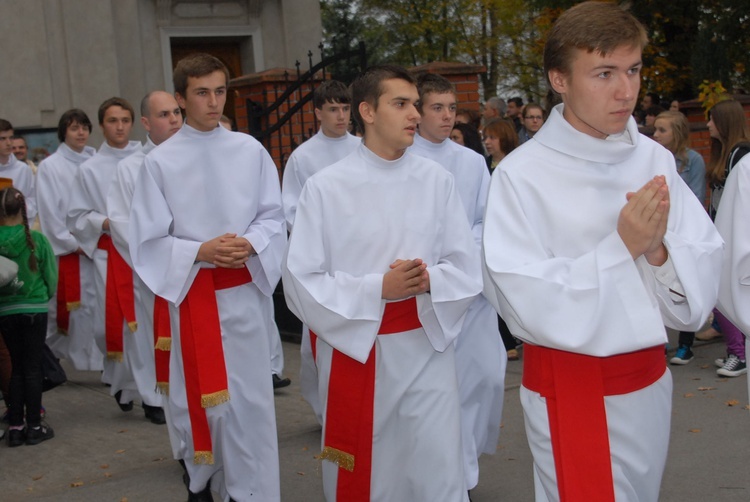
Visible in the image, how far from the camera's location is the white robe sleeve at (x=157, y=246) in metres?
5.14

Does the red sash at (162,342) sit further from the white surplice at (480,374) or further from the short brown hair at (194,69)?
the white surplice at (480,374)

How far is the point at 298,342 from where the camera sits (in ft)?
32.8

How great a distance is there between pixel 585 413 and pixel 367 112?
1948mm

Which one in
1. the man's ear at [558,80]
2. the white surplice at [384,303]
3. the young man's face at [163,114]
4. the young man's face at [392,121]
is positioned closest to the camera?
the man's ear at [558,80]

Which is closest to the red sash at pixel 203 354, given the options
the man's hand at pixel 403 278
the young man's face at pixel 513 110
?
the man's hand at pixel 403 278

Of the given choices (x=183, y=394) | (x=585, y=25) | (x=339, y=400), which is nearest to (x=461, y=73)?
(x=183, y=394)

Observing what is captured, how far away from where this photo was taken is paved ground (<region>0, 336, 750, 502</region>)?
5496 millimetres

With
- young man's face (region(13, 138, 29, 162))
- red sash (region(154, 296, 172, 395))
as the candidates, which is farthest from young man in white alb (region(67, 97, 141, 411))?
young man's face (region(13, 138, 29, 162))

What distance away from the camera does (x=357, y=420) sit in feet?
14.2

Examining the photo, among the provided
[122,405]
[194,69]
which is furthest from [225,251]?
[122,405]

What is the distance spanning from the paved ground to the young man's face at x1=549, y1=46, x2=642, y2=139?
270 centimetres

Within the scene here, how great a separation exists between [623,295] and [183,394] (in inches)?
118

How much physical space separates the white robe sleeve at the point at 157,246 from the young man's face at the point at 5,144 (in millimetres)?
5631

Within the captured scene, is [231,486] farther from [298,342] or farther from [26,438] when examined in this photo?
[298,342]
